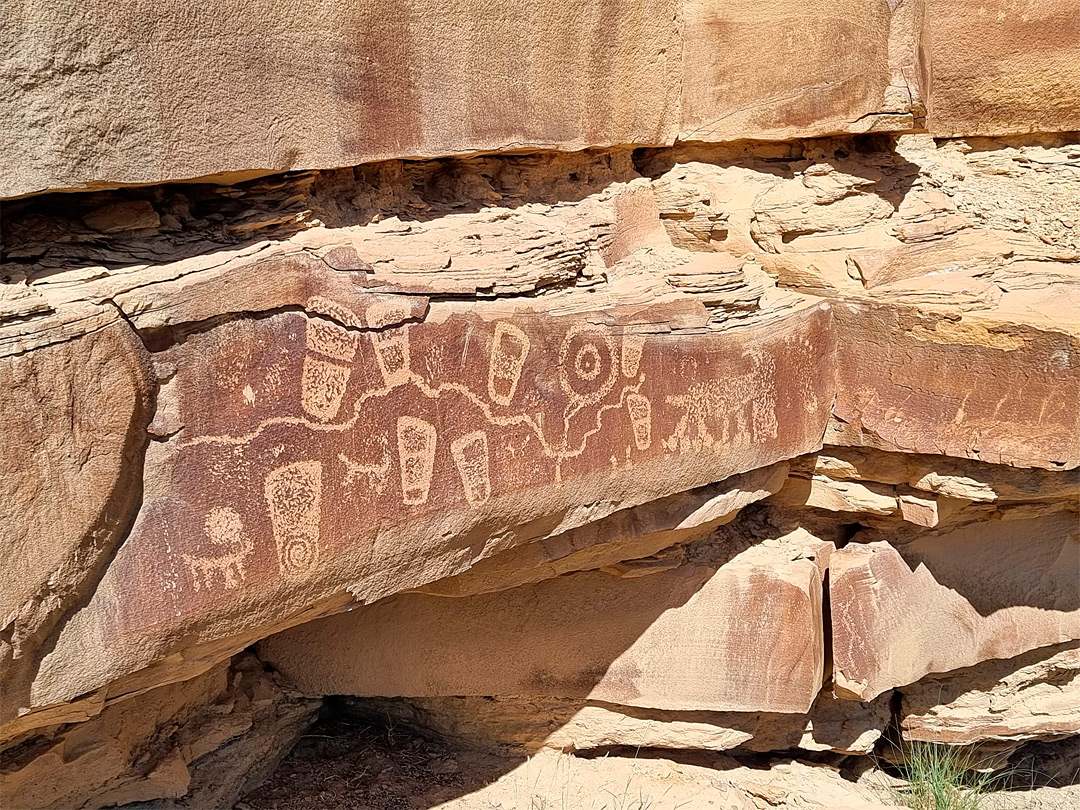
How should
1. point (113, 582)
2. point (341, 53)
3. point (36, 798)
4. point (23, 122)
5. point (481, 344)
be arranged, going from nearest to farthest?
point (23, 122)
point (113, 582)
point (341, 53)
point (481, 344)
point (36, 798)

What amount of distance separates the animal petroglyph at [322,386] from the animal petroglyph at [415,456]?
0.13 metres

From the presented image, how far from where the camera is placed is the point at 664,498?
2.24 metres

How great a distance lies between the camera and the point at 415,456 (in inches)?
67.1

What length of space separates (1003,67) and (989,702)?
193 centimetres

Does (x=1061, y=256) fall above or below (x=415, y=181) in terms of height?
below

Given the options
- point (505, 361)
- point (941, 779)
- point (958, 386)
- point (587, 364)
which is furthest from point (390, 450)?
point (941, 779)

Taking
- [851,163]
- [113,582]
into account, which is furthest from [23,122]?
[851,163]

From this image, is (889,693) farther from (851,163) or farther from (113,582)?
(113,582)

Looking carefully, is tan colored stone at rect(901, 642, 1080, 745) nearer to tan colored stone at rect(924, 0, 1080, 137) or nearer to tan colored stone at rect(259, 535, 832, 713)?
tan colored stone at rect(259, 535, 832, 713)

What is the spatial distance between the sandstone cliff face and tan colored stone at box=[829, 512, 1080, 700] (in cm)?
1

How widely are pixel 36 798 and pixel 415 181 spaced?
156 cm

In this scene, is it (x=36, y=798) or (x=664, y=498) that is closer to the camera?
(x=36, y=798)

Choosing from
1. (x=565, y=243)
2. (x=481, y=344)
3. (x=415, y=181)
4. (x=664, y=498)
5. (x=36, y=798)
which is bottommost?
(x=36, y=798)

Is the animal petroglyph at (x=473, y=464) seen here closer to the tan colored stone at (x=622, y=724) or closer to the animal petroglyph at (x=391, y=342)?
the animal petroglyph at (x=391, y=342)
